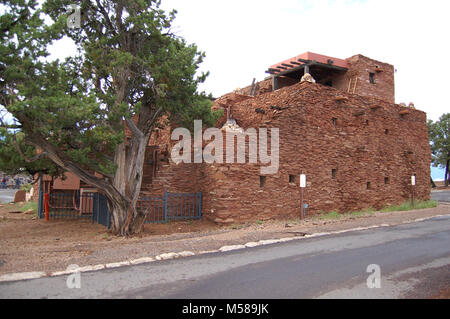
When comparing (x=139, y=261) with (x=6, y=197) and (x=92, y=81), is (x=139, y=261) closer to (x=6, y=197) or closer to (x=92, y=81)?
(x=92, y=81)

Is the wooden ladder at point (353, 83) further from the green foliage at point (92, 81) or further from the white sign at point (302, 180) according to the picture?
the green foliage at point (92, 81)

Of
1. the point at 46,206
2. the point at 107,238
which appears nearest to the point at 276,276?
the point at 107,238

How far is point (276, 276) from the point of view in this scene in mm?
5953

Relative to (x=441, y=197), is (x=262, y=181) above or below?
above

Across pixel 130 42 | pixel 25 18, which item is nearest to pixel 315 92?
pixel 130 42

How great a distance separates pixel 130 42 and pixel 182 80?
96.4 inches

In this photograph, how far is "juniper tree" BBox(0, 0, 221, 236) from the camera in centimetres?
917

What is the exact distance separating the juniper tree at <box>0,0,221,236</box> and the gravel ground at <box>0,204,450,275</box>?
1.57 metres

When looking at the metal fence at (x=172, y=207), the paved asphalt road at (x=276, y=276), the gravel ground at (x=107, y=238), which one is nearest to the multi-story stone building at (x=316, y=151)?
the metal fence at (x=172, y=207)

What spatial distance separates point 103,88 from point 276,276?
9.05 metres

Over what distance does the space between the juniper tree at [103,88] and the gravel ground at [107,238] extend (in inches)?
61.8

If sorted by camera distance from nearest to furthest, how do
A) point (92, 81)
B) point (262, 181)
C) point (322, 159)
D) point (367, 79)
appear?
point (92, 81) < point (262, 181) < point (322, 159) < point (367, 79)

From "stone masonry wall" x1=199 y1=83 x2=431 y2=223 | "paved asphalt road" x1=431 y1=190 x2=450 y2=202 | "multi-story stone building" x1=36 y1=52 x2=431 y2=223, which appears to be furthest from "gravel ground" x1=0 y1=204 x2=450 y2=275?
"paved asphalt road" x1=431 y1=190 x2=450 y2=202
